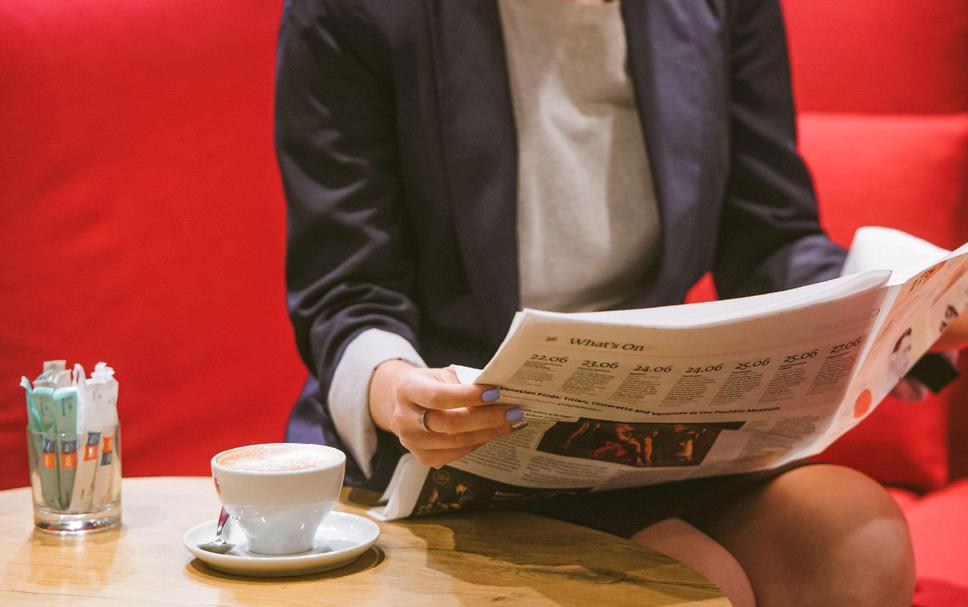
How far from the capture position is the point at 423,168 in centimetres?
90

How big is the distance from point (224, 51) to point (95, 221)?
26 cm

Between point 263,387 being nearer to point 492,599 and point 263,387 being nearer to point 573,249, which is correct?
point 573,249

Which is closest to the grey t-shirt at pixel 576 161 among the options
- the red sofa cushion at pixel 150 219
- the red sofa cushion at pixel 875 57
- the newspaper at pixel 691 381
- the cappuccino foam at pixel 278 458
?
the newspaper at pixel 691 381

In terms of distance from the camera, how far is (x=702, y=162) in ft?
3.13

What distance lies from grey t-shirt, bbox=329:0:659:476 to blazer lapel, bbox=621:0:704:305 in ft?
0.09

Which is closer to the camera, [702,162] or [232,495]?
[232,495]

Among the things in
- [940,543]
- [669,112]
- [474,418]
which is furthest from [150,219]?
[940,543]

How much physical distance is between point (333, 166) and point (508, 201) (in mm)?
161

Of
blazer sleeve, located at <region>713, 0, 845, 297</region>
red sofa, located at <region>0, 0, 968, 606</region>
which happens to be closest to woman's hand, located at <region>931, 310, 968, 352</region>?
blazer sleeve, located at <region>713, 0, 845, 297</region>

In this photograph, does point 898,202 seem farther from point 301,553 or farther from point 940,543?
point 301,553

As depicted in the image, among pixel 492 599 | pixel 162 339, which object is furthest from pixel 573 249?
pixel 162 339

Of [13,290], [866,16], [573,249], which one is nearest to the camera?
[573,249]

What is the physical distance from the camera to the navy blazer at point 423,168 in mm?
878

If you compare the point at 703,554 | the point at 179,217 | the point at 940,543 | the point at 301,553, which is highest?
the point at 179,217
